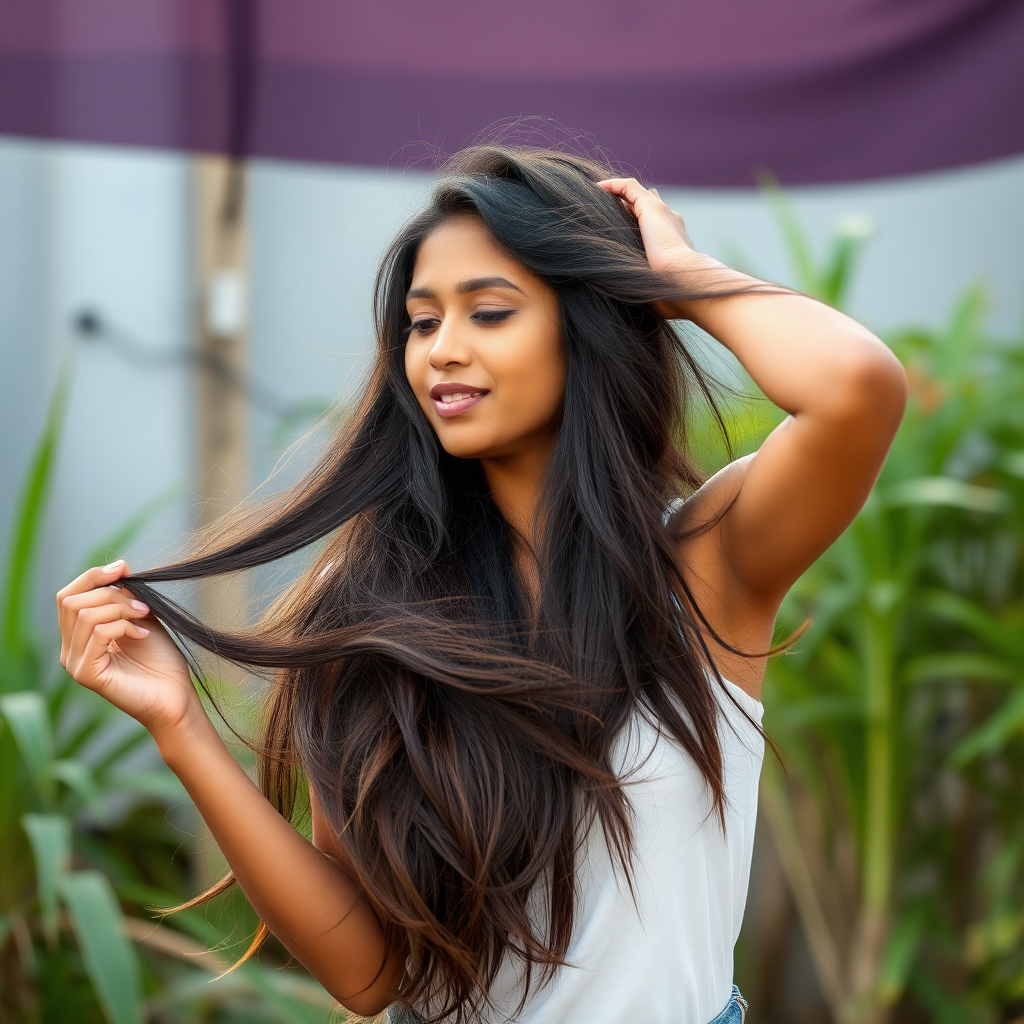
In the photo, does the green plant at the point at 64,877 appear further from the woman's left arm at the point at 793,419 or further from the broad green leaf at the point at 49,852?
the woman's left arm at the point at 793,419

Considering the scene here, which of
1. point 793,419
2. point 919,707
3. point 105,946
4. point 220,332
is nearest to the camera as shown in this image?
point 793,419

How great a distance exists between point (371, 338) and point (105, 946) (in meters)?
1.09

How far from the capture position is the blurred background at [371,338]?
2.20m

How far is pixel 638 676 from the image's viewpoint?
47.6 inches

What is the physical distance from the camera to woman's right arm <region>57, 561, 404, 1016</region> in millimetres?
1139

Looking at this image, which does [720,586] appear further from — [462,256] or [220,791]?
[220,791]

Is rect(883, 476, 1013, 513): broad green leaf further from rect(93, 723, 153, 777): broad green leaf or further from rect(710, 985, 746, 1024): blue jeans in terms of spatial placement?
rect(93, 723, 153, 777): broad green leaf

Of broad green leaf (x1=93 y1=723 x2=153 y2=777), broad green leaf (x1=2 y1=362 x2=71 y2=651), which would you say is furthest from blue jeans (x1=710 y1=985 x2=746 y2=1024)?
broad green leaf (x1=2 y1=362 x2=71 y2=651)

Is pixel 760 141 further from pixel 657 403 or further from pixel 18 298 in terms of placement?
pixel 18 298

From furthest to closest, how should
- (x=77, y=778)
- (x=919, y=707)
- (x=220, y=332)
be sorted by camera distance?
(x=220, y=332) < (x=919, y=707) < (x=77, y=778)

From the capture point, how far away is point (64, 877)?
190 cm

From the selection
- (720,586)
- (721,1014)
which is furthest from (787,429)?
(721,1014)

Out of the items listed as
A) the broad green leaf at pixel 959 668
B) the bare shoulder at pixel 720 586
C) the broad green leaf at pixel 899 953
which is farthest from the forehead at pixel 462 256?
the broad green leaf at pixel 899 953

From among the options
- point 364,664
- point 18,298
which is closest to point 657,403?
point 364,664
